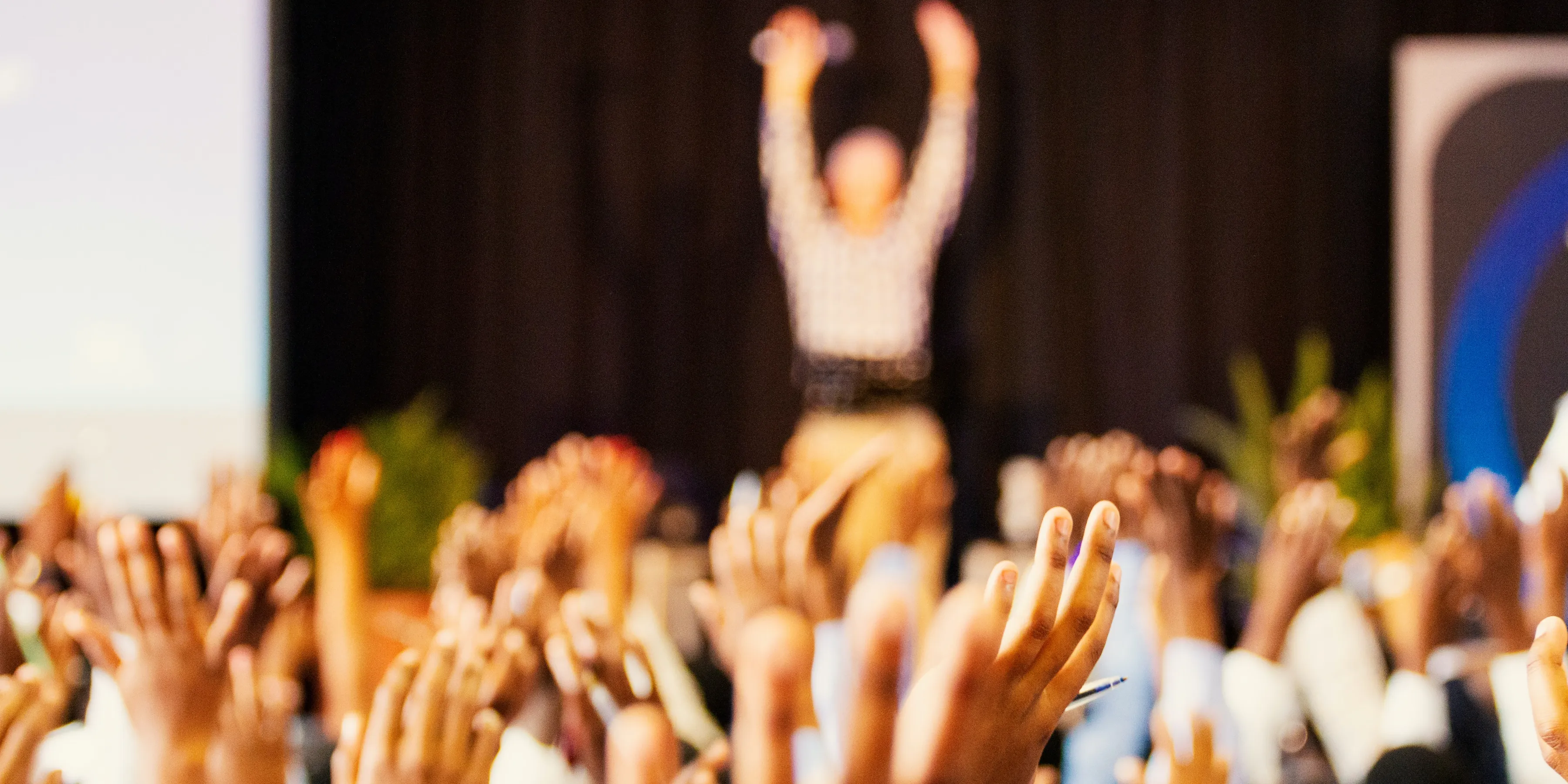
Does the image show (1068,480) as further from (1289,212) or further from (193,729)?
(1289,212)

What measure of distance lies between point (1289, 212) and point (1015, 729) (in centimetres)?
464

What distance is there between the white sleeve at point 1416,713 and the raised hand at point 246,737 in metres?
1.18

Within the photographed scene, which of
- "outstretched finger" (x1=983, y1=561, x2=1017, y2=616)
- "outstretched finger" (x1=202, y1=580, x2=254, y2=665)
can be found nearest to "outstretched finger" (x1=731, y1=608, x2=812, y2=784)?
"outstretched finger" (x1=983, y1=561, x2=1017, y2=616)

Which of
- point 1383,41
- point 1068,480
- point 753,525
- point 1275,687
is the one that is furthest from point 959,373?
point 753,525

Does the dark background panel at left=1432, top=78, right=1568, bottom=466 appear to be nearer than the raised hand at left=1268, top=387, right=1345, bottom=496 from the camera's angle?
No

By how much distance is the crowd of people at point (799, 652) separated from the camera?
700mm

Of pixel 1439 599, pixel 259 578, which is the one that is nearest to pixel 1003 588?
pixel 259 578

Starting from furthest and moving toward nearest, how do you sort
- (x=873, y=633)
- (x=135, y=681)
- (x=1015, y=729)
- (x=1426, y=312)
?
(x=1426, y=312)
(x=135, y=681)
(x=1015, y=729)
(x=873, y=633)

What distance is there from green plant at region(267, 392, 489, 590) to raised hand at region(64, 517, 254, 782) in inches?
94.9

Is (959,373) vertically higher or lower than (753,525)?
lower

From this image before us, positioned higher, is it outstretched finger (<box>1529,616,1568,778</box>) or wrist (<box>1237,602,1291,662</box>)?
outstretched finger (<box>1529,616,1568,778</box>)

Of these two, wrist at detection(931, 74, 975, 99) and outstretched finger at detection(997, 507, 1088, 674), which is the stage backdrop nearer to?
wrist at detection(931, 74, 975, 99)

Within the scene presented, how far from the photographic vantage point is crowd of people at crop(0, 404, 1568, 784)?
2.30 ft

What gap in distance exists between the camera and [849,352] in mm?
4594
